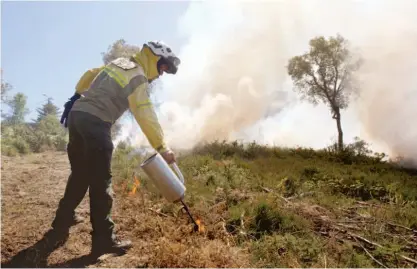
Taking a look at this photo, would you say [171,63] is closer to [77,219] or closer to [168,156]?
[168,156]

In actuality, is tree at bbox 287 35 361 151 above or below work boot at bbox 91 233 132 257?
above

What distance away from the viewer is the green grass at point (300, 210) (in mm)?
4094

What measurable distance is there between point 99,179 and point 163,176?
0.73 meters

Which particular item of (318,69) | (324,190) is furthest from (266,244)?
(318,69)

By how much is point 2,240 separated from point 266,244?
3.27 meters

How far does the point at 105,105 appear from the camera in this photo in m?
3.56

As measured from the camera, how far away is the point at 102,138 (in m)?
3.48

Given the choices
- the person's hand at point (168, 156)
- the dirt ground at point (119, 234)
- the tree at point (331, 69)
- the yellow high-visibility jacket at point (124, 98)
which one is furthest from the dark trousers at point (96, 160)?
the tree at point (331, 69)

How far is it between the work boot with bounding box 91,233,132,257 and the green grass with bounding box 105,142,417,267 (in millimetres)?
1432

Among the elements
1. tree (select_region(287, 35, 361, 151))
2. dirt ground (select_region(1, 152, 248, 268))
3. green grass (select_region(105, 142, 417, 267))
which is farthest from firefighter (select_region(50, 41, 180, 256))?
tree (select_region(287, 35, 361, 151))

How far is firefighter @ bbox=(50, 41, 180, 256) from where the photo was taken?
135 inches

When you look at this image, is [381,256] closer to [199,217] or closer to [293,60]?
[199,217]

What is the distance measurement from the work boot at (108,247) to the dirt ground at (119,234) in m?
0.08

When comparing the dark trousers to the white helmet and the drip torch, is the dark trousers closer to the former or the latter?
the drip torch
